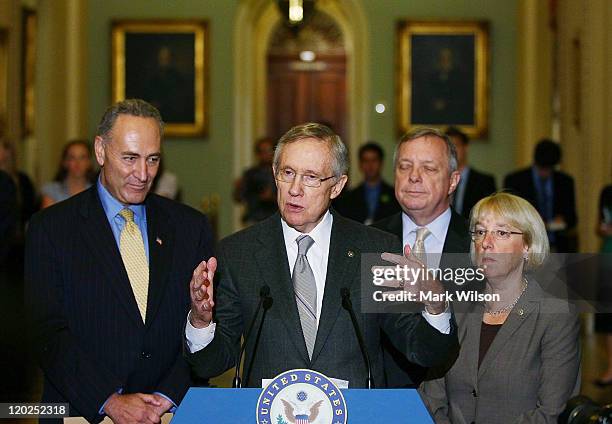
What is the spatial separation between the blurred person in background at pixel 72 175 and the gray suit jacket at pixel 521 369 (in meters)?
5.06

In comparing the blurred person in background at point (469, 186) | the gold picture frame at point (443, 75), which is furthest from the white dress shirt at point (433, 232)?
the gold picture frame at point (443, 75)

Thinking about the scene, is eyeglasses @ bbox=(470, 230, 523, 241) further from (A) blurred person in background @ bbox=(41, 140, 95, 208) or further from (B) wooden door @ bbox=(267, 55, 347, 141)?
(B) wooden door @ bbox=(267, 55, 347, 141)

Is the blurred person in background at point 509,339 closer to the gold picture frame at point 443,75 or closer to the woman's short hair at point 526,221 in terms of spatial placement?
the woman's short hair at point 526,221

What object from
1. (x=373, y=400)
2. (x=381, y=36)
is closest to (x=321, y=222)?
(x=373, y=400)

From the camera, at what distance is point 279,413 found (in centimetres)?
→ 269

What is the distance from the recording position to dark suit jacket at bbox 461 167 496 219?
8.08 meters

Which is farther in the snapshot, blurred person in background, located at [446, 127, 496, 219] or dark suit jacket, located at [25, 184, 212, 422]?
blurred person in background, located at [446, 127, 496, 219]

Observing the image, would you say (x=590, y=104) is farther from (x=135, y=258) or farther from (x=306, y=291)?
(x=306, y=291)

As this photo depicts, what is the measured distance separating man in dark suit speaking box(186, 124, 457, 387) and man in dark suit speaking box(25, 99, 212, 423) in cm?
37

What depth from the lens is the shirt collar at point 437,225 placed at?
4227 mm

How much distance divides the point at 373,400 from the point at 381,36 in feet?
44.8

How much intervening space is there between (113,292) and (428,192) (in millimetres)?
1259

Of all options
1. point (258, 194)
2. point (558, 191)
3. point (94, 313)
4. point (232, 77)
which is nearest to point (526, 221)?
point (94, 313)

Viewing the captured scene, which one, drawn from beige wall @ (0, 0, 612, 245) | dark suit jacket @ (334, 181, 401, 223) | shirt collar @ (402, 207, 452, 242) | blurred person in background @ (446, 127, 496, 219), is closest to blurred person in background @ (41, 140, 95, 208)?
dark suit jacket @ (334, 181, 401, 223)
